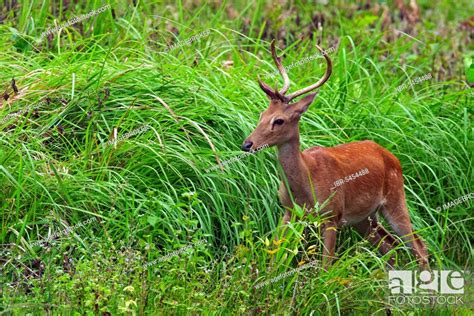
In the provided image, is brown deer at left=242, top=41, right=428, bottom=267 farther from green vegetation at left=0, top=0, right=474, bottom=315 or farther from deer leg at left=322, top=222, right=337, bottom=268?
green vegetation at left=0, top=0, right=474, bottom=315

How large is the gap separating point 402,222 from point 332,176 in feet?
2.65

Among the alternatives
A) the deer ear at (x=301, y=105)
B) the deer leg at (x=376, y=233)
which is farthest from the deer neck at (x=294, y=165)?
the deer leg at (x=376, y=233)

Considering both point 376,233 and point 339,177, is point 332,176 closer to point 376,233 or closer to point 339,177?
point 339,177

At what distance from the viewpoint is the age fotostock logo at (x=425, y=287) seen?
667 cm

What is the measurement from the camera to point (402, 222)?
311 inches

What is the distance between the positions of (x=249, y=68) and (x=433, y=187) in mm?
1787

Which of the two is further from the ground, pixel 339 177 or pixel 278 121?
pixel 278 121

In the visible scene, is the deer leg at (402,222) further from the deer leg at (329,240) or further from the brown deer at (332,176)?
the deer leg at (329,240)

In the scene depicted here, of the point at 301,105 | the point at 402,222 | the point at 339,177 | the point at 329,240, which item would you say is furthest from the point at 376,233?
the point at 301,105

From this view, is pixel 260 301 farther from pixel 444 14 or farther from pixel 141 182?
pixel 444 14

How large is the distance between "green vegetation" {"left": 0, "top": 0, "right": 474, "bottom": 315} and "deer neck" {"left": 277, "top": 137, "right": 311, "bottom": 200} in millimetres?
292

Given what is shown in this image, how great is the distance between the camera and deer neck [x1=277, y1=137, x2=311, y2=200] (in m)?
7.29

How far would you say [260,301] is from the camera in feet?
20.6

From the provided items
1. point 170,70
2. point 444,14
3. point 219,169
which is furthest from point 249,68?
point 444,14
